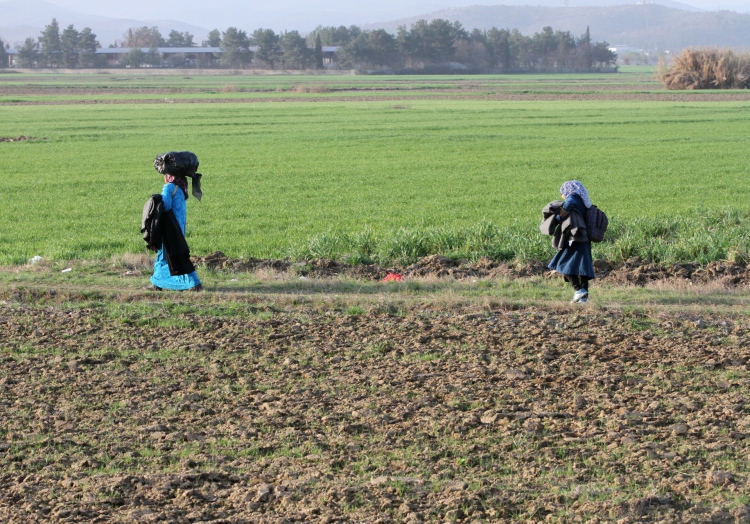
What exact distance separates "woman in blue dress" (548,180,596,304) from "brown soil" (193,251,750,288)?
1.76m

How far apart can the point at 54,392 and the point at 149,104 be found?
52.2m

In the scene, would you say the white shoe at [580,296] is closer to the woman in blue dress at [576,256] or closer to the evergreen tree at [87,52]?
the woman in blue dress at [576,256]

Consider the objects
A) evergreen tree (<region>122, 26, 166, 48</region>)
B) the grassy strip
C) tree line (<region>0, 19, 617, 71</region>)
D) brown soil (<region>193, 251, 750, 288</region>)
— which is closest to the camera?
brown soil (<region>193, 251, 750, 288</region>)

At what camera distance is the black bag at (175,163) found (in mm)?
Result: 9852

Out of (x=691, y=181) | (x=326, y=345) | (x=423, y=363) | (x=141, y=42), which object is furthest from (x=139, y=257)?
(x=141, y=42)

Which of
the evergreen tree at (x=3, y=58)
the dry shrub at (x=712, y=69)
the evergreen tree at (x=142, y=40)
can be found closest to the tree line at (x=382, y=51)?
the evergreen tree at (x=3, y=58)

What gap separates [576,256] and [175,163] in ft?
15.3

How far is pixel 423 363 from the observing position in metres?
7.61

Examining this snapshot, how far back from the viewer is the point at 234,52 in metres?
148

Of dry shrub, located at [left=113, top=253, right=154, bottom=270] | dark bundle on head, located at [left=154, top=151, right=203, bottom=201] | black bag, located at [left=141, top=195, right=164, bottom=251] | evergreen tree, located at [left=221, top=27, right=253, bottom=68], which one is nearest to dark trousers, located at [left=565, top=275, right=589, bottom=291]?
dark bundle on head, located at [left=154, top=151, right=203, bottom=201]

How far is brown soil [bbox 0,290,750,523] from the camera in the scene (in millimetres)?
5086

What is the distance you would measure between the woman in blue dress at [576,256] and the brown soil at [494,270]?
1759mm

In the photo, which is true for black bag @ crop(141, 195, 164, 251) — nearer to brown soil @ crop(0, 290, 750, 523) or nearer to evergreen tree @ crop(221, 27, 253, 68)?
brown soil @ crop(0, 290, 750, 523)

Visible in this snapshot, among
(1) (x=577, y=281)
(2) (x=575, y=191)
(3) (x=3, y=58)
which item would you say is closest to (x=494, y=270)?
(1) (x=577, y=281)
